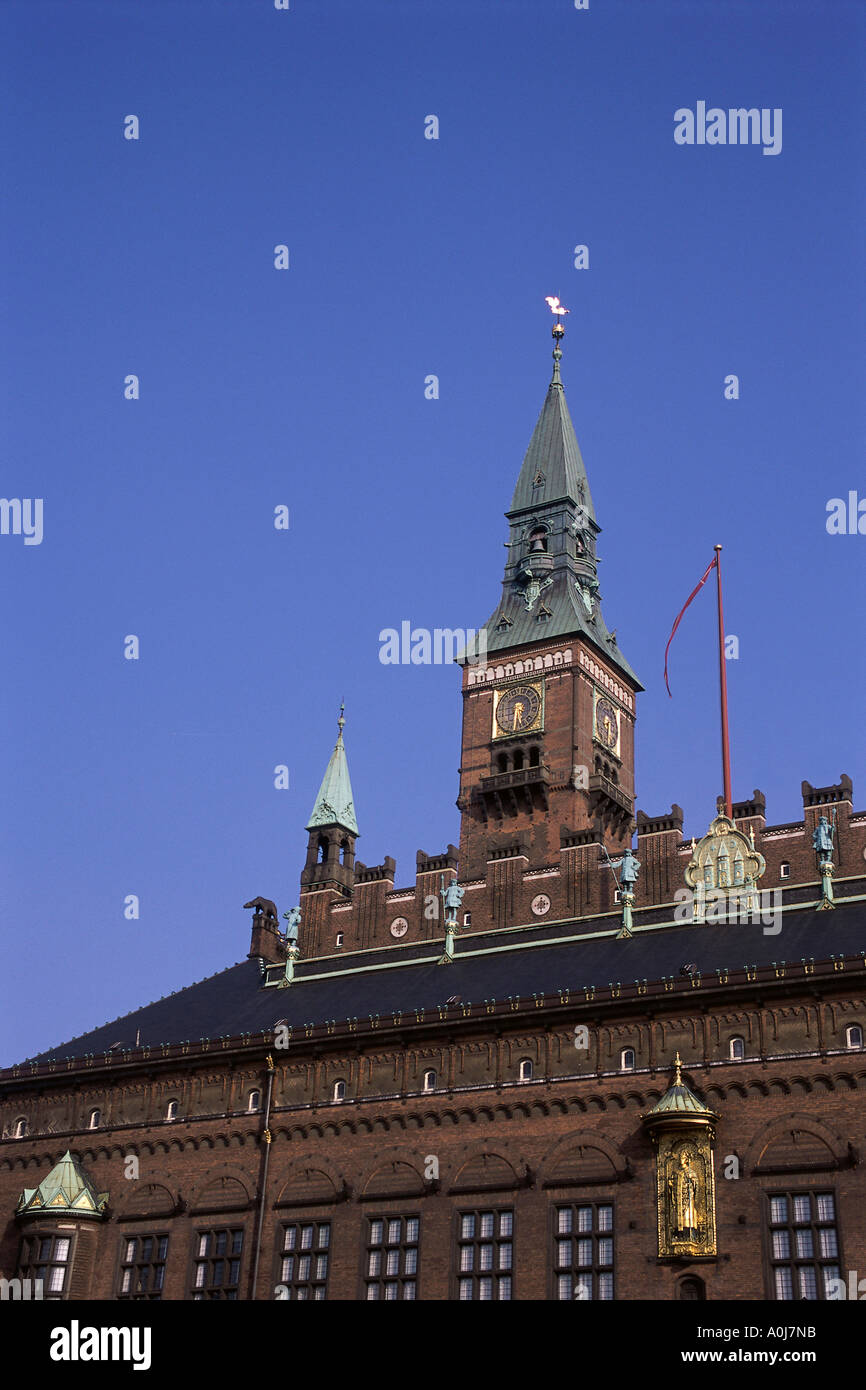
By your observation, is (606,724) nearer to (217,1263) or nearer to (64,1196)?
(217,1263)

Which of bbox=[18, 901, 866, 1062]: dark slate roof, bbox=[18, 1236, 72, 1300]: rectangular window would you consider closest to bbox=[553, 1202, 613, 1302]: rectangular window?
bbox=[18, 901, 866, 1062]: dark slate roof

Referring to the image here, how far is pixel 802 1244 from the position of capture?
4362 cm

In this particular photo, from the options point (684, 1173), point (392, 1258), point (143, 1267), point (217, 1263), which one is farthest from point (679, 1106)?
point (143, 1267)

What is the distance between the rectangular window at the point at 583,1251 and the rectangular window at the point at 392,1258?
5.06 m

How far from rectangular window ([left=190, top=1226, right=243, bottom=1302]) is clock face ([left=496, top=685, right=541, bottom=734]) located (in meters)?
32.3

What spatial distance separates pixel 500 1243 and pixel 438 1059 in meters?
6.65

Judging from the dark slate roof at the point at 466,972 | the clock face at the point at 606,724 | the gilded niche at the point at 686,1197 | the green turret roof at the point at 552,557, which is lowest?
the gilded niche at the point at 686,1197

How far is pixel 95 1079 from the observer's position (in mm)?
60156

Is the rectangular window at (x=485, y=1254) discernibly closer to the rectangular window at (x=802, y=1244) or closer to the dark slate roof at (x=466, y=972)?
the dark slate roof at (x=466, y=972)

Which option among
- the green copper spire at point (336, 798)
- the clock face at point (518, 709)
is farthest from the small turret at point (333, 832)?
the clock face at point (518, 709)

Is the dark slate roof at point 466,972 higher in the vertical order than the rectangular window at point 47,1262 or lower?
higher

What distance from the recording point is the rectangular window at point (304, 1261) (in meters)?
51.1

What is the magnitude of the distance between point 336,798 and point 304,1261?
1162 inches
